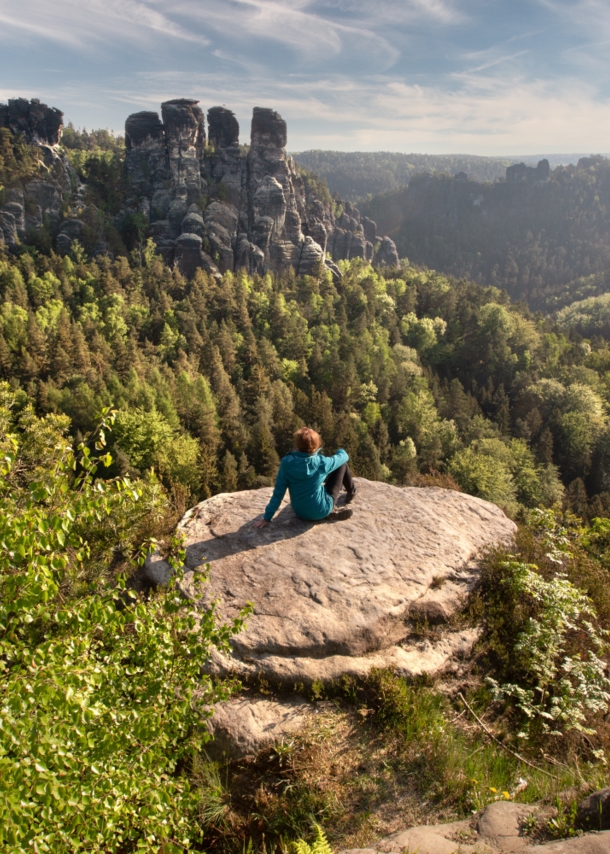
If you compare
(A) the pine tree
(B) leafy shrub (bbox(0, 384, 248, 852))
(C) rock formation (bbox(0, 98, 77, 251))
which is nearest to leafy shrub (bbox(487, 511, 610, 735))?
(B) leafy shrub (bbox(0, 384, 248, 852))

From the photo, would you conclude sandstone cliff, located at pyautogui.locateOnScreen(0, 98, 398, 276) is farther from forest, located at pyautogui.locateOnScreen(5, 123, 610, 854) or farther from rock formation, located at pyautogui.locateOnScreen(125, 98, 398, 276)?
forest, located at pyautogui.locateOnScreen(5, 123, 610, 854)

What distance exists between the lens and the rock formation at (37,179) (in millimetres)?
87844

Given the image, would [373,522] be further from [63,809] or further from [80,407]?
[80,407]

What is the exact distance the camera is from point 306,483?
315 inches

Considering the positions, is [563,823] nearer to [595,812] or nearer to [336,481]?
[595,812]

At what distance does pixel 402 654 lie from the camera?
258 inches

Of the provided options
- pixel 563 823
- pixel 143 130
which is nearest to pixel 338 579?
pixel 563 823

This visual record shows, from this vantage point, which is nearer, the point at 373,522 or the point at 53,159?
the point at 373,522

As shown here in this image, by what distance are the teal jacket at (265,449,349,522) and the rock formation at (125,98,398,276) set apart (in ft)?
326

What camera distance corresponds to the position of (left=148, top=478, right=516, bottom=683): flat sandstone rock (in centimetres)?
636

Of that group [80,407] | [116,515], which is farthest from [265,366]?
[116,515]

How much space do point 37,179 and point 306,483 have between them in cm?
11237

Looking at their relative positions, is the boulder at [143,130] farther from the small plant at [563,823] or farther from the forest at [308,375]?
the small plant at [563,823]

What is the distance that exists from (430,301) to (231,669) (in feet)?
281
